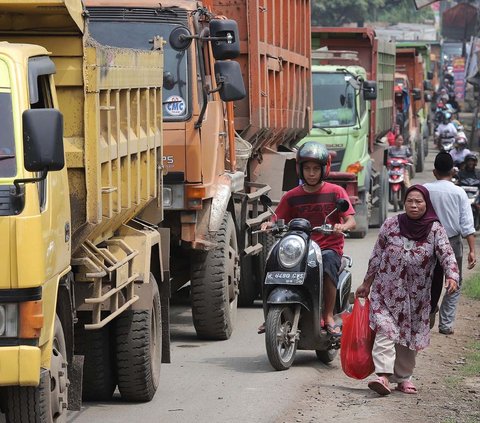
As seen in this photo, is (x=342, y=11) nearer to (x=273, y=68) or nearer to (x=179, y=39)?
(x=273, y=68)

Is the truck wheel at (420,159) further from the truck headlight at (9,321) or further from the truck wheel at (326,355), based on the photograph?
the truck headlight at (9,321)

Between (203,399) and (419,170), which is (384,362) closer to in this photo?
(203,399)

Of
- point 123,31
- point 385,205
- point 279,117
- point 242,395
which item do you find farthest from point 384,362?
point 385,205

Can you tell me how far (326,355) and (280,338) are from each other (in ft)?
2.31

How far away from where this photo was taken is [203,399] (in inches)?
353

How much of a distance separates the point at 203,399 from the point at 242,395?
0.89 feet

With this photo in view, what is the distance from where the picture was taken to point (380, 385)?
895 centimetres

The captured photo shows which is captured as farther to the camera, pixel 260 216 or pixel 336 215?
pixel 260 216

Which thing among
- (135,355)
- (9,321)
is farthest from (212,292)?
(9,321)

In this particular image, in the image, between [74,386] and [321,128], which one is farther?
[321,128]

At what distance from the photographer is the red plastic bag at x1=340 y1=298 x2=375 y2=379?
918 centimetres

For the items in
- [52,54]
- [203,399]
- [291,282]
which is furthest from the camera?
[291,282]

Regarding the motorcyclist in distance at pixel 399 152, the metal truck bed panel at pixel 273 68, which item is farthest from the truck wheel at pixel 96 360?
the motorcyclist in distance at pixel 399 152

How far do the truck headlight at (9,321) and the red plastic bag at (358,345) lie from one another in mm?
3607
